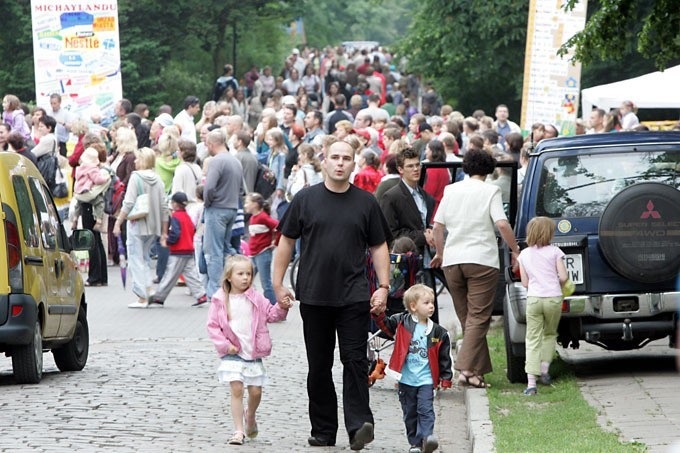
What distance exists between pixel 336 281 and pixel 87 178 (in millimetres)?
11503

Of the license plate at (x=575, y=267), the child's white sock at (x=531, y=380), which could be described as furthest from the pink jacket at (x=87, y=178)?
the child's white sock at (x=531, y=380)

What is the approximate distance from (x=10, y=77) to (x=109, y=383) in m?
28.4

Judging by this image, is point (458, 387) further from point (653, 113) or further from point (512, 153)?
point (653, 113)

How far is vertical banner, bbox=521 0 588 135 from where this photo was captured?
67.6 ft

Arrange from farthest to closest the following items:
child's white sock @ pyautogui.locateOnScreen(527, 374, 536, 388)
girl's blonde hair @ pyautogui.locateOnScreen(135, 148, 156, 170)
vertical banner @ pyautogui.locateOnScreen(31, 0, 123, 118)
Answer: vertical banner @ pyautogui.locateOnScreen(31, 0, 123, 118) < girl's blonde hair @ pyautogui.locateOnScreen(135, 148, 156, 170) < child's white sock @ pyautogui.locateOnScreen(527, 374, 536, 388)

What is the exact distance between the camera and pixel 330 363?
9.59m

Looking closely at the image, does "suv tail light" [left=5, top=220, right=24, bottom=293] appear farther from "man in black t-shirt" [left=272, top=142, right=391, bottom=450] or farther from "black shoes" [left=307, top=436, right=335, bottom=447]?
"black shoes" [left=307, top=436, right=335, bottom=447]

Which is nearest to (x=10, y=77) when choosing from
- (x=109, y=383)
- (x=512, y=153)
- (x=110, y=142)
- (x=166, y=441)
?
(x=110, y=142)

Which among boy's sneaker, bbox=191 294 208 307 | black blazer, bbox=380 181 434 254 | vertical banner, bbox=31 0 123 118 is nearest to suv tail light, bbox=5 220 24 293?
black blazer, bbox=380 181 434 254

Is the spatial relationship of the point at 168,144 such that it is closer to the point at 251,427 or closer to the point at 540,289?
the point at 540,289

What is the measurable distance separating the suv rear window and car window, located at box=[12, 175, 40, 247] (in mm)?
3906

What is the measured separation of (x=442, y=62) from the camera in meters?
39.5

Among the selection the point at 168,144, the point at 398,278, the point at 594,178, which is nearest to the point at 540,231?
the point at 594,178

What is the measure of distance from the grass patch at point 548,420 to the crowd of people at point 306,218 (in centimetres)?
28
